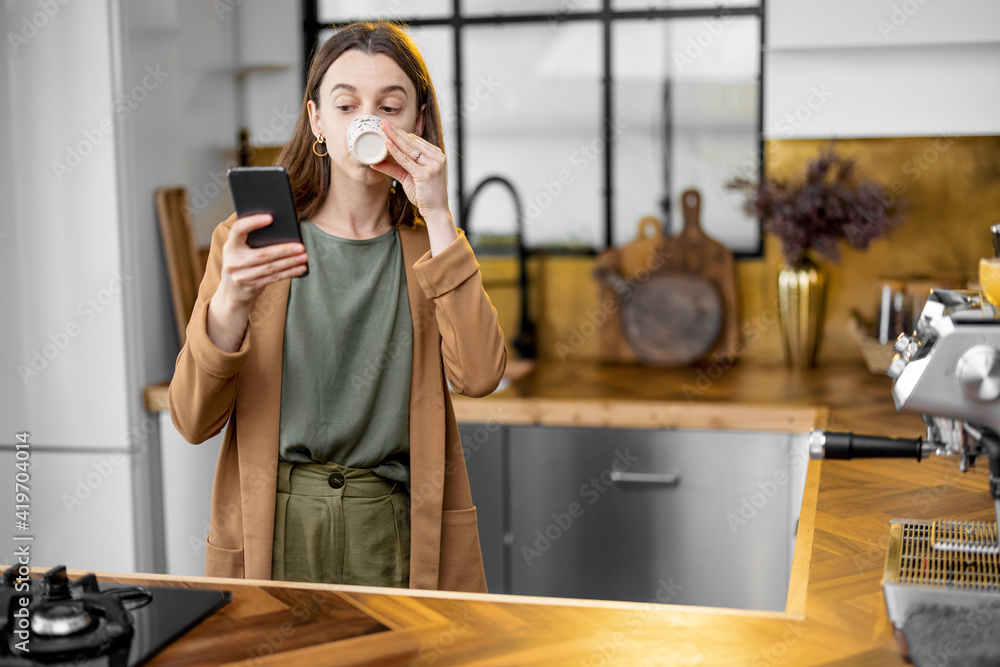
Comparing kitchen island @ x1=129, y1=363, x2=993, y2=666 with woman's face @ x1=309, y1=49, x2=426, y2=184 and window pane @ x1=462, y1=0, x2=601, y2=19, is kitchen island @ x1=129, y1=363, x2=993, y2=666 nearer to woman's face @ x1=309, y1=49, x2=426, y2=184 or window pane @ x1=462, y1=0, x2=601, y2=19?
woman's face @ x1=309, y1=49, x2=426, y2=184

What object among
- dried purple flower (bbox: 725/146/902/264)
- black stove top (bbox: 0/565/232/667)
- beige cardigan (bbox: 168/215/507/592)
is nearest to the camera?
black stove top (bbox: 0/565/232/667)

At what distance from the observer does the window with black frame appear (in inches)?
110

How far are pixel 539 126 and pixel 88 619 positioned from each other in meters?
2.23

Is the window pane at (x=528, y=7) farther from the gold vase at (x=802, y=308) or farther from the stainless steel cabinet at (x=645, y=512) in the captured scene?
the stainless steel cabinet at (x=645, y=512)

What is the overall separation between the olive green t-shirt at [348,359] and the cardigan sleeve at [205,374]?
0.09 meters

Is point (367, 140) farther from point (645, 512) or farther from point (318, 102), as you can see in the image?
point (645, 512)

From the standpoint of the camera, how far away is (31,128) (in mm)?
2355

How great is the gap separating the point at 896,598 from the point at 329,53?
1.07 meters

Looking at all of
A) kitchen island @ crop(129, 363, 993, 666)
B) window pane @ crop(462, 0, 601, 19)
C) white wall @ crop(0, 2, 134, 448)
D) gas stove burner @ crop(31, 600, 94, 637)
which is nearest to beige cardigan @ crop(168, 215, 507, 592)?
kitchen island @ crop(129, 363, 993, 666)

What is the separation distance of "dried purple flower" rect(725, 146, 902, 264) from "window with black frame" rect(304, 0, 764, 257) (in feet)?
0.59

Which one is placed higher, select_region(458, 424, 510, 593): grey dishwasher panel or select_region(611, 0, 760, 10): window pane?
select_region(611, 0, 760, 10): window pane

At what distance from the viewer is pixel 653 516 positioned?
2322 millimetres

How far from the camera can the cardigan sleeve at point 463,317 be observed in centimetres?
140

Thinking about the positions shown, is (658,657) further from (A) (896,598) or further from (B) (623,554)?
(B) (623,554)
